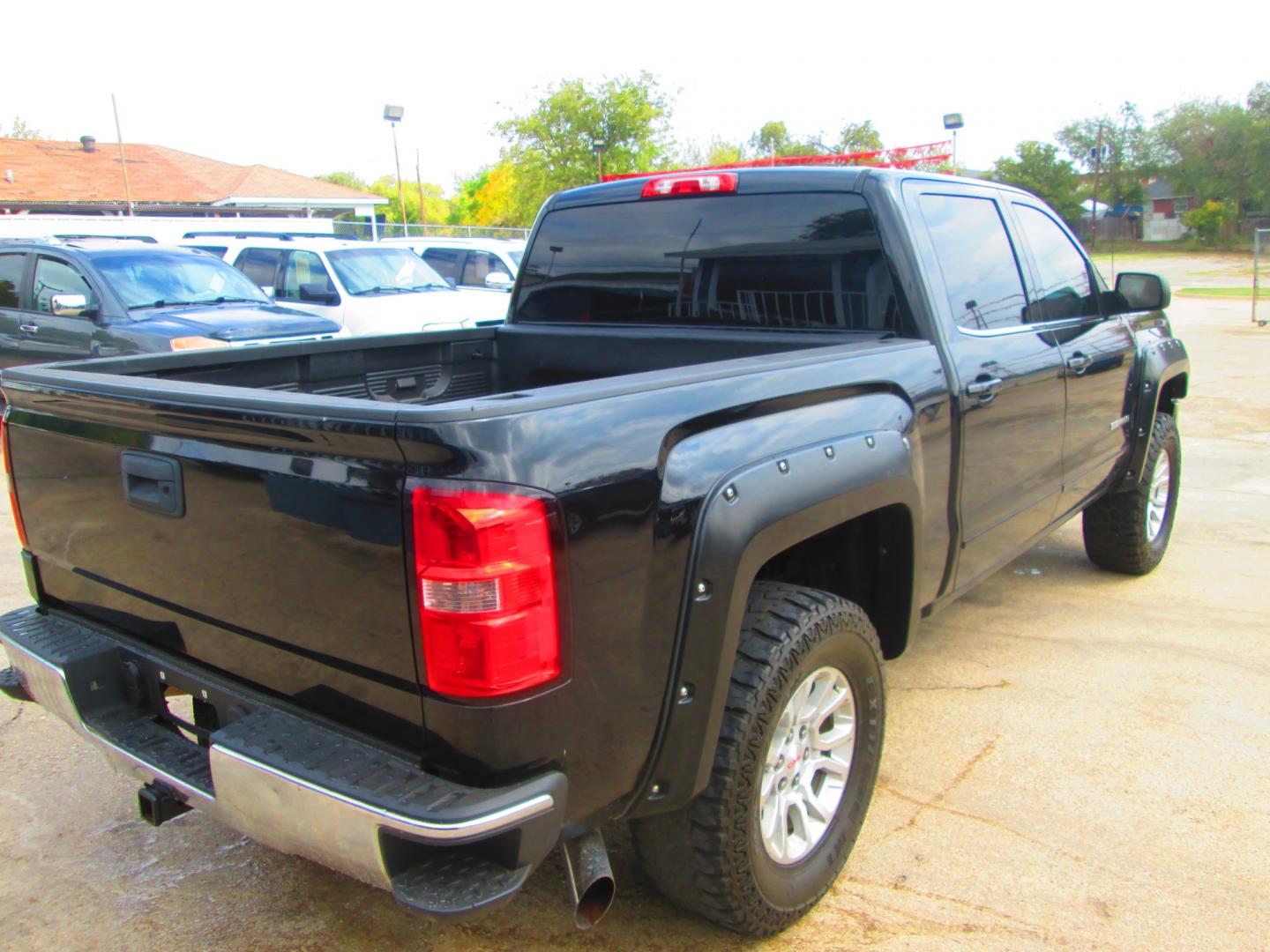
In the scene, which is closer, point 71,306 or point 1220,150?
point 71,306

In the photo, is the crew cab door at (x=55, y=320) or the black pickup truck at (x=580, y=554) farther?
the crew cab door at (x=55, y=320)

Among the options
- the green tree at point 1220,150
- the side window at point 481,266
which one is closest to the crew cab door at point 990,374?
the side window at point 481,266

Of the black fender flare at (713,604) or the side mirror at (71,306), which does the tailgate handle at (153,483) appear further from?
the side mirror at (71,306)

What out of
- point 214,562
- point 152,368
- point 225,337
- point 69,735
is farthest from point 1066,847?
point 225,337

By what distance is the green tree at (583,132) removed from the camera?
35656 millimetres

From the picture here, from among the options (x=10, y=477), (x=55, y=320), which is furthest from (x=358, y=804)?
(x=55, y=320)

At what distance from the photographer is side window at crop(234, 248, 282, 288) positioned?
12.6 meters

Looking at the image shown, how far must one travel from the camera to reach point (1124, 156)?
6109cm

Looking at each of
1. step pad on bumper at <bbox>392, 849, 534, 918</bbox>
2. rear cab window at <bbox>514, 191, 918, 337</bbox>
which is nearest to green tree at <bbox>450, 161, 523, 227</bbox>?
rear cab window at <bbox>514, 191, 918, 337</bbox>

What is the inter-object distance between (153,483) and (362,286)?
10.0m

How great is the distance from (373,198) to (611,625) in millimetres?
43607

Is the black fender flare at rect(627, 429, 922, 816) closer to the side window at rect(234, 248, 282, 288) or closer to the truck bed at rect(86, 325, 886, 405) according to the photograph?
the truck bed at rect(86, 325, 886, 405)

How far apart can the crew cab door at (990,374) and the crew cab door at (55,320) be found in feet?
25.6

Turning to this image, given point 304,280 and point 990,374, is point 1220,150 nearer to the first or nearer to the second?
point 304,280
